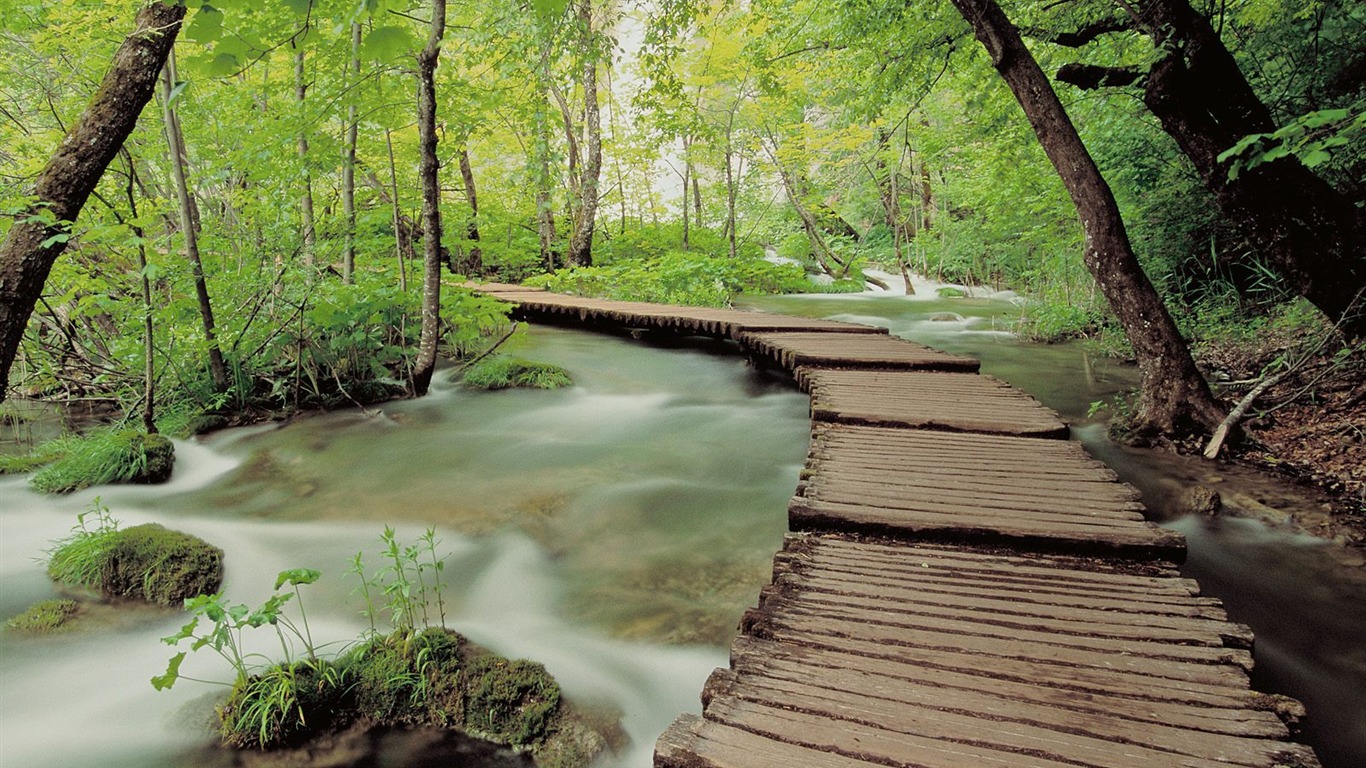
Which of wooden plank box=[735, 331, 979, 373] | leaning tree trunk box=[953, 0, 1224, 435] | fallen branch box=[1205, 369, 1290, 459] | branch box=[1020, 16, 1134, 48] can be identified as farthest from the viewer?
wooden plank box=[735, 331, 979, 373]

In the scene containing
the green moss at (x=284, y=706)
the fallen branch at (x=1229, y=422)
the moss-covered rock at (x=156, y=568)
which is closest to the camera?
the green moss at (x=284, y=706)

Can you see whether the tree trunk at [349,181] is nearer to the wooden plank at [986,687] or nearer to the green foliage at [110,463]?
the green foliage at [110,463]

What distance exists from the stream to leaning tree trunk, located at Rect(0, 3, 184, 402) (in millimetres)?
1507

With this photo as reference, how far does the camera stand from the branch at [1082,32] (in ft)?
16.6

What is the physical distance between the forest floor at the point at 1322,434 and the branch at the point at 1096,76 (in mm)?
2367

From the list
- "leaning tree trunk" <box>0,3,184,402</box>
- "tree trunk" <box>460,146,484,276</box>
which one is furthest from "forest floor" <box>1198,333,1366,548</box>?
"tree trunk" <box>460,146,484,276</box>

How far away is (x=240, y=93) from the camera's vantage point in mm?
5676

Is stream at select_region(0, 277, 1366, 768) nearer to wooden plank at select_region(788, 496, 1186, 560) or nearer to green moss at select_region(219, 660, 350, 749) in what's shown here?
green moss at select_region(219, 660, 350, 749)

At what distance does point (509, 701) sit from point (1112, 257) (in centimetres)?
505

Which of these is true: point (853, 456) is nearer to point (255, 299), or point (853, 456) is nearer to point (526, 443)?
point (526, 443)

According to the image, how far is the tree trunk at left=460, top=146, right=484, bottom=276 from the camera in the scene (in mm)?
12530

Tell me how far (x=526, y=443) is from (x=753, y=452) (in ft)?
6.71

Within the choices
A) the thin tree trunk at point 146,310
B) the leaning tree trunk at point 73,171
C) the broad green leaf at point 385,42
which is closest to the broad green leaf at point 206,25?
the broad green leaf at point 385,42

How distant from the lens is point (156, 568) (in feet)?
11.5
